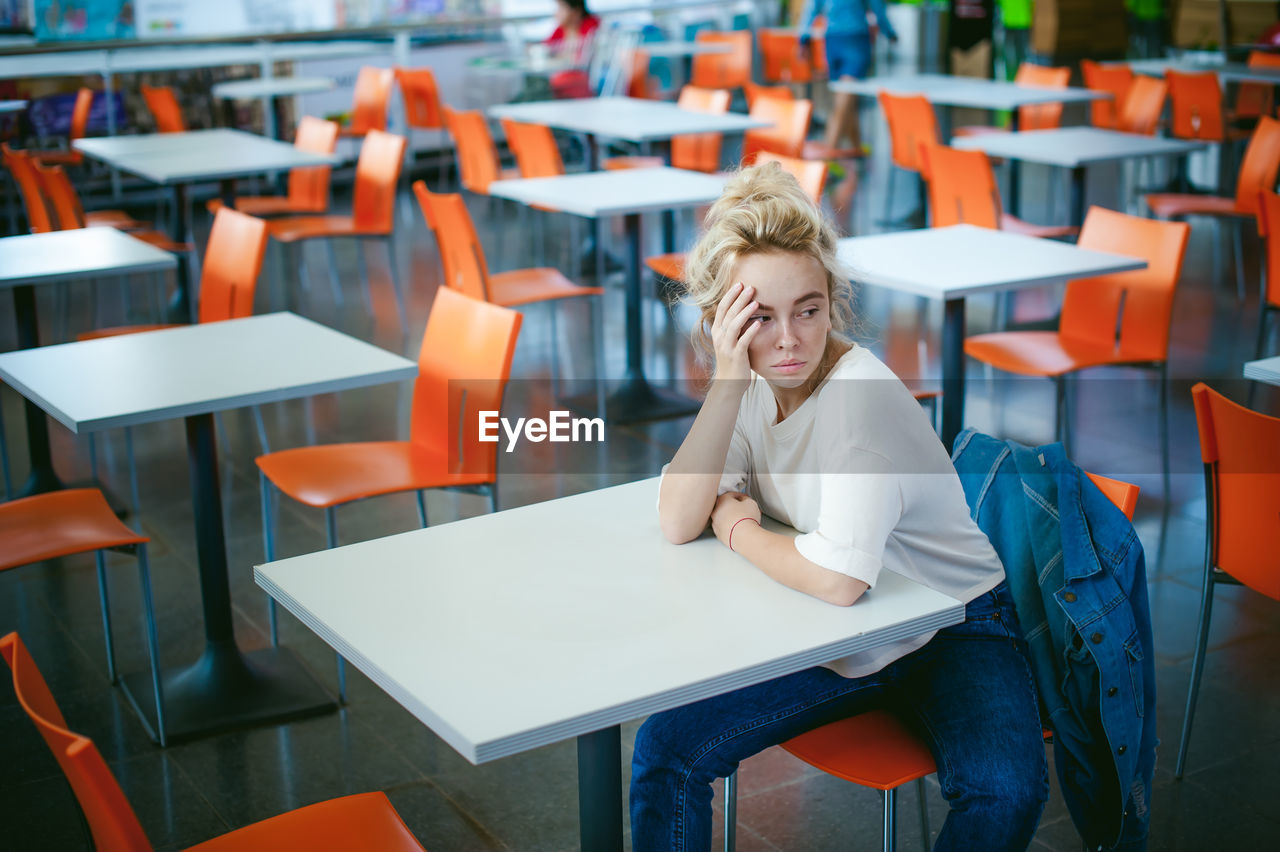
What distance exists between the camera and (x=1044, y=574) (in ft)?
6.27

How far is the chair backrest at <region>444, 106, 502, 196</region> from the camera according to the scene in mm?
6465

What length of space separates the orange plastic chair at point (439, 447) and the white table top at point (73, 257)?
0.85m

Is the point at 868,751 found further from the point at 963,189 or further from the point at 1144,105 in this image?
the point at 1144,105

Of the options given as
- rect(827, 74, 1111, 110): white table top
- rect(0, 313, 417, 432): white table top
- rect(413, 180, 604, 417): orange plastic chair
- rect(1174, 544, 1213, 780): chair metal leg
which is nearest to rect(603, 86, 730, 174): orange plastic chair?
rect(827, 74, 1111, 110): white table top

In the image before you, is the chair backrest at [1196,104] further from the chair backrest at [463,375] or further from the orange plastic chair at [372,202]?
the chair backrest at [463,375]

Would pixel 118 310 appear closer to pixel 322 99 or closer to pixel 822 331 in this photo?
pixel 322 99

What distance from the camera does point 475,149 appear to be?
258 inches

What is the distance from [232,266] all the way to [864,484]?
9.50 feet

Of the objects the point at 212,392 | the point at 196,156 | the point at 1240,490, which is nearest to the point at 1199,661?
the point at 1240,490

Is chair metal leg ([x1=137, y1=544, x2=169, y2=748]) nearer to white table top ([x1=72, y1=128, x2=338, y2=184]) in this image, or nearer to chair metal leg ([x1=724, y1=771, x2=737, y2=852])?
chair metal leg ([x1=724, y1=771, x2=737, y2=852])

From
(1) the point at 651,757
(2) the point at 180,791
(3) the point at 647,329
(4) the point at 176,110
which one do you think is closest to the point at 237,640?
(2) the point at 180,791

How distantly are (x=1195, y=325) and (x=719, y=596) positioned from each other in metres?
4.72

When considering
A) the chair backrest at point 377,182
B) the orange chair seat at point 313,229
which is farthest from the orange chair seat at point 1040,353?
the orange chair seat at point 313,229

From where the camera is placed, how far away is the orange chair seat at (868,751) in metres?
1.85
